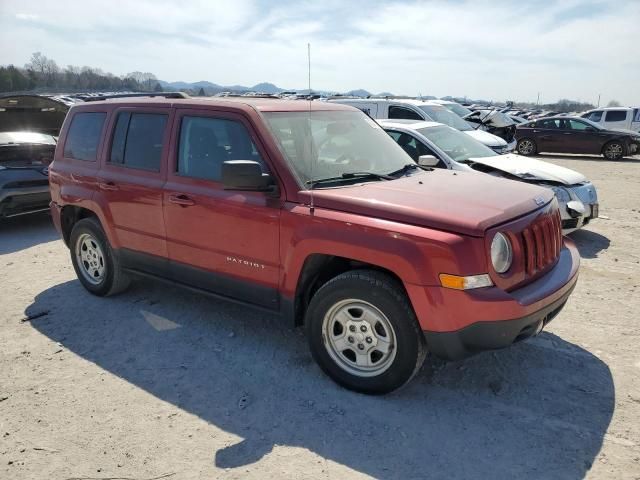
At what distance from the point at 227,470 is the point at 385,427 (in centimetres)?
95

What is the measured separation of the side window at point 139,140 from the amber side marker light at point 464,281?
2597mm

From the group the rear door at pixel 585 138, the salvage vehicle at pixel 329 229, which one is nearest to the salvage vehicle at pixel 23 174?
the salvage vehicle at pixel 329 229

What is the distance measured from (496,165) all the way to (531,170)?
47 centimetres

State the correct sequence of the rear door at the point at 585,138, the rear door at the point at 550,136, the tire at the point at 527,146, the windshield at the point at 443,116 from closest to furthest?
the windshield at the point at 443,116 < the rear door at the point at 585,138 < the rear door at the point at 550,136 < the tire at the point at 527,146

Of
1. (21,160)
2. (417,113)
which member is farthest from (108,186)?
(417,113)

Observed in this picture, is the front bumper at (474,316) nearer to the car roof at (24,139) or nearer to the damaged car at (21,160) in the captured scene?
the damaged car at (21,160)

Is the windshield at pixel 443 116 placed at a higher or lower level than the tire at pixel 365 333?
higher

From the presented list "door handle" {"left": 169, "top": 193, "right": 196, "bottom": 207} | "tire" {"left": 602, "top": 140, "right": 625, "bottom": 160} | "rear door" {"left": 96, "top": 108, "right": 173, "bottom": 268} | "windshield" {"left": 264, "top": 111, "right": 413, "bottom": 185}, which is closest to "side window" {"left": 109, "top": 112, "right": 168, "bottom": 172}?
"rear door" {"left": 96, "top": 108, "right": 173, "bottom": 268}

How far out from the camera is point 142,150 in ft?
14.5

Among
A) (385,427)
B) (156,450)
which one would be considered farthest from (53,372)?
(385,427)

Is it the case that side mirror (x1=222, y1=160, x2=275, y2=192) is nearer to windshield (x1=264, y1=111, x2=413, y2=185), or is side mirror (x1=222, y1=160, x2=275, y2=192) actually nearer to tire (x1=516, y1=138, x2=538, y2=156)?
windshield (x1=264, y1=111, x2=413, y2=185)

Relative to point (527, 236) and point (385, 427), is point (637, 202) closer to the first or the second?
point (527, 236)

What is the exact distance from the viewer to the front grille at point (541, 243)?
318cm

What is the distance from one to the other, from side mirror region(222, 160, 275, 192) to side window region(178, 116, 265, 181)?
0.81 ft
